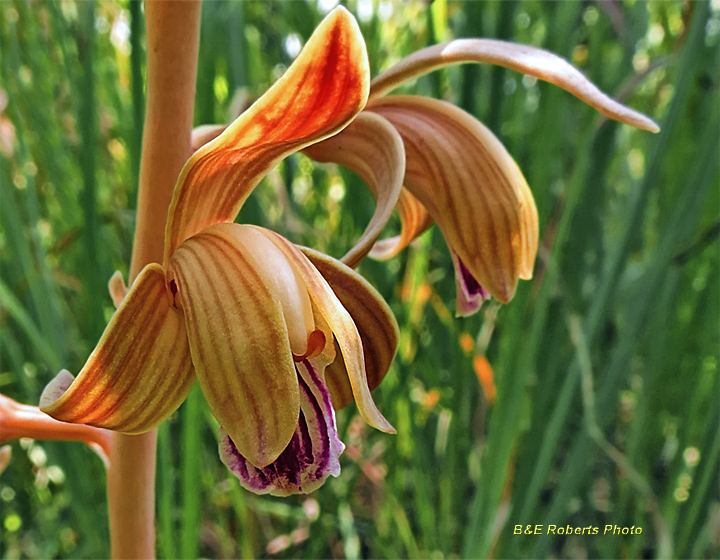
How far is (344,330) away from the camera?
1.02ft

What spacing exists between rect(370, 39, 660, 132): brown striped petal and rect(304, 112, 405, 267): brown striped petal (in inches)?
1.9

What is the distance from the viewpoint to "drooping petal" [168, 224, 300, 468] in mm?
301

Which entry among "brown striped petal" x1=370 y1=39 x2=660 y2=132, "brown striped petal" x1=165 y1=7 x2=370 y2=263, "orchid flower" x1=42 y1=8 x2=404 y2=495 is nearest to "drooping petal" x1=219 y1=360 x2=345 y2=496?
"orchid flower" x1=42 y1=8 x2=404 y2=495

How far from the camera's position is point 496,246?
1.38 feet

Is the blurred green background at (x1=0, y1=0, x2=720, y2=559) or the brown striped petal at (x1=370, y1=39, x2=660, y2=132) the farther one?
the blurred green background at (x1=0, y1=0, x2=720, y2=559)

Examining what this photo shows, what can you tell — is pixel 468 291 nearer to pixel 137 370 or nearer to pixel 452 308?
pixel 137 370

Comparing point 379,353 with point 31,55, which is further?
point 31,55

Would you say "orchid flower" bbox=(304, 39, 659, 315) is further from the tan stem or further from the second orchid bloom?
the tan stem

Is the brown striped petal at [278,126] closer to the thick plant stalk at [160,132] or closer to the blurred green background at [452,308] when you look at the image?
the thick plant stalk at [160,132]

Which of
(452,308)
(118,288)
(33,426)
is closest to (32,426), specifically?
(33,426)

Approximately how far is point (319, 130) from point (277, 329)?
0.31 ft

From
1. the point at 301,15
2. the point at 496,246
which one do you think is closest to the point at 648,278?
the point at 496,246

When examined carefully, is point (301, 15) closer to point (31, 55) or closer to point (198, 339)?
point (31, 55)

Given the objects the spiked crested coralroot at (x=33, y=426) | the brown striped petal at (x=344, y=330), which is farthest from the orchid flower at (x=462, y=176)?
the spiked crested coralroot at (x=33, y=426)
